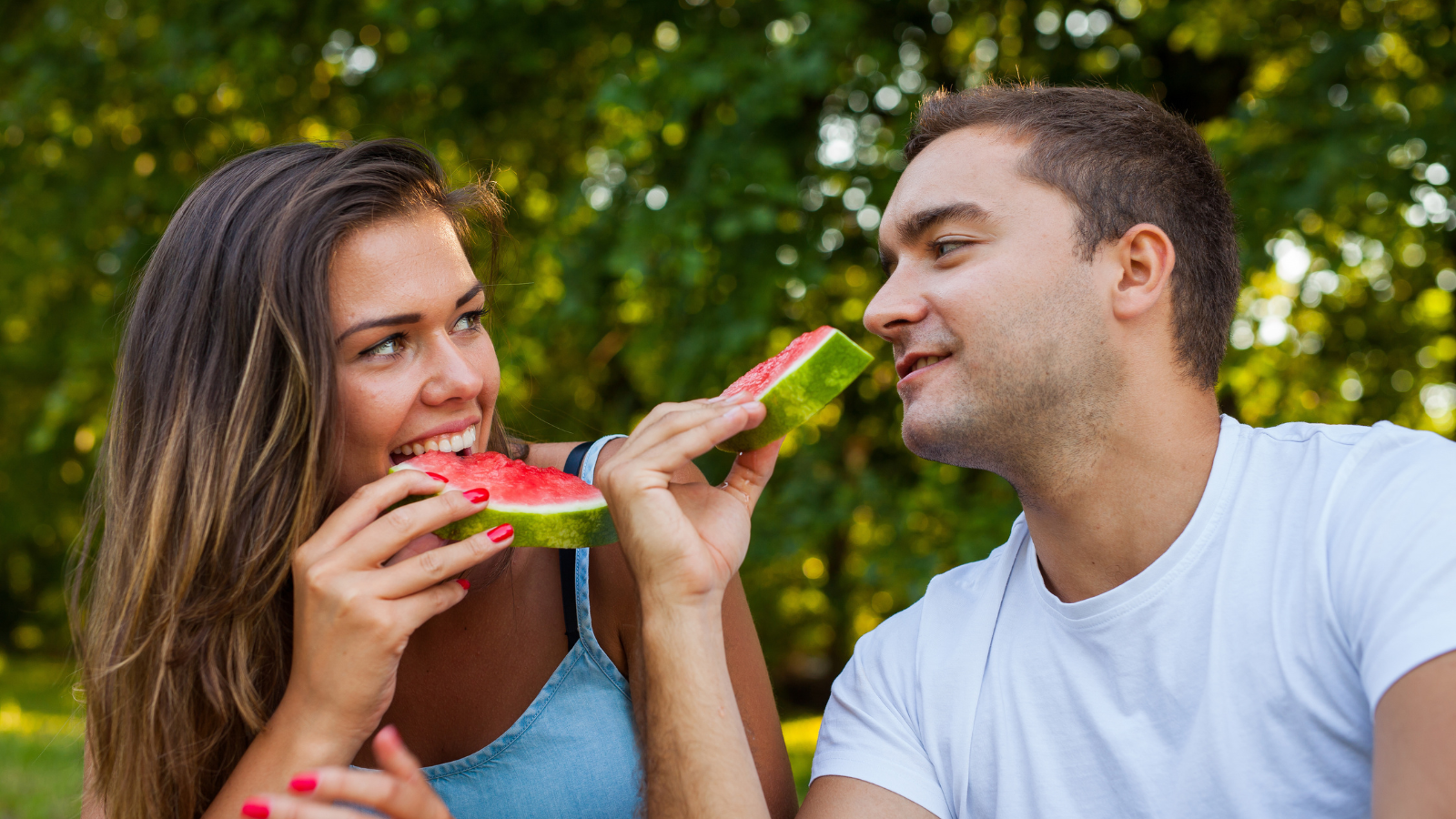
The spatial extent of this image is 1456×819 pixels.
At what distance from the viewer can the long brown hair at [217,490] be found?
286 centimetres

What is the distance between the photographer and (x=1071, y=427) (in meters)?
2.77

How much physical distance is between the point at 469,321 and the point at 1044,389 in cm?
168

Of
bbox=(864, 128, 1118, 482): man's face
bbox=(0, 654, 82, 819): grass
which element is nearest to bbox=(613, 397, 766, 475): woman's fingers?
bbox=(864, 128, 1118, 482): man's face

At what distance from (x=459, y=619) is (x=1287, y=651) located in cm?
221

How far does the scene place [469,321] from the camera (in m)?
3.26

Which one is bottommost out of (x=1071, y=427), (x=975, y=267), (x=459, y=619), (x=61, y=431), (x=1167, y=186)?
(x=61, y=431)

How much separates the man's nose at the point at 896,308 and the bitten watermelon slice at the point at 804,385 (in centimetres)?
9

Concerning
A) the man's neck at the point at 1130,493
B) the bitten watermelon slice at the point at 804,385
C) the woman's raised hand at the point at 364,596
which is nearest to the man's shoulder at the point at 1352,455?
the man's neck at the point at 1130,493

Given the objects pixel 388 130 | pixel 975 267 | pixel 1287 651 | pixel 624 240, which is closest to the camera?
pixel 1287 651

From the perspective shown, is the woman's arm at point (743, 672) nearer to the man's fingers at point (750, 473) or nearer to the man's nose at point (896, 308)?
the man's fingers at point (750, 473)

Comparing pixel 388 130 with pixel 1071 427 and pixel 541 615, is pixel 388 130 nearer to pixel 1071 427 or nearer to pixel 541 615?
pixel 541 615

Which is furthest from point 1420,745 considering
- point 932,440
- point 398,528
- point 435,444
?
point 435,444

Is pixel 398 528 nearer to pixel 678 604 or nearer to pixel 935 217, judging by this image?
pixel 678 604

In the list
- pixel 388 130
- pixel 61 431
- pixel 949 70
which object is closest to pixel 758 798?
pixel 949 70
